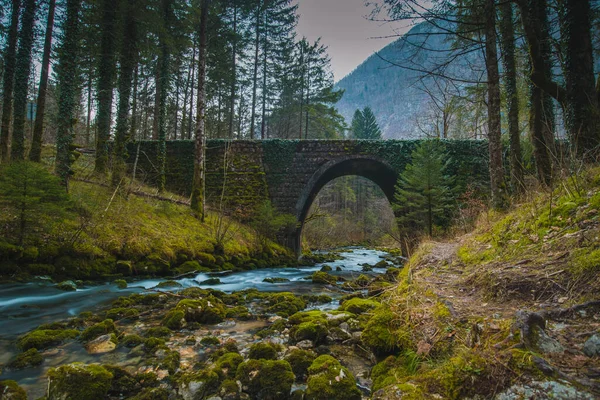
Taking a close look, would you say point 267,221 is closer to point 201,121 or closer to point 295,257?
point 295,257

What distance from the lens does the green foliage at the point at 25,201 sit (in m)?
5.85

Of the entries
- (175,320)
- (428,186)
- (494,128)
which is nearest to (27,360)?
(175,320)

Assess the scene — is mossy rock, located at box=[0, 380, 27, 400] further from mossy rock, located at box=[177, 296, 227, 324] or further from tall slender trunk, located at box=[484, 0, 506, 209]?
tall slender trunk, located at box=[484, 0, 506, 209]

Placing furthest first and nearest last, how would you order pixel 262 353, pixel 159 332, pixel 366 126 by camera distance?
pixel 366 126 → pixel 159 332 → pixel 262 353

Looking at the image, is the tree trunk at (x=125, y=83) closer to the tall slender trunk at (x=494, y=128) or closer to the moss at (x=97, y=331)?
the moss at (x=97, y=331)

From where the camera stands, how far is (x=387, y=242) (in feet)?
92.9

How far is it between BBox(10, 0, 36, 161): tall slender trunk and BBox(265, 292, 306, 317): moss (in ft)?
34.1

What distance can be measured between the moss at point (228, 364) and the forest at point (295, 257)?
3cm

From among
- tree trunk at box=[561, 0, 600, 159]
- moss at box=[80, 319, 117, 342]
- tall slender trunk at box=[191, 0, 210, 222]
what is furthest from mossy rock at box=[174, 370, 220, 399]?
tall slender trunk at box=[191, 0, 210, 222]

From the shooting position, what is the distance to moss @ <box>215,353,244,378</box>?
2.84 m

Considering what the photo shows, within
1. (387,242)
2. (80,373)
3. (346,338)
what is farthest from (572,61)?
(387,242)

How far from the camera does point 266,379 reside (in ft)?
8.55

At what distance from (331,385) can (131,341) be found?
2661 millimetres

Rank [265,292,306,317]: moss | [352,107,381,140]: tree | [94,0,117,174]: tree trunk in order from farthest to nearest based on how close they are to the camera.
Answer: [352,107,381,140]: tree < [94,0,117,174]: tree trunk < [265,292,306,317]: moss
